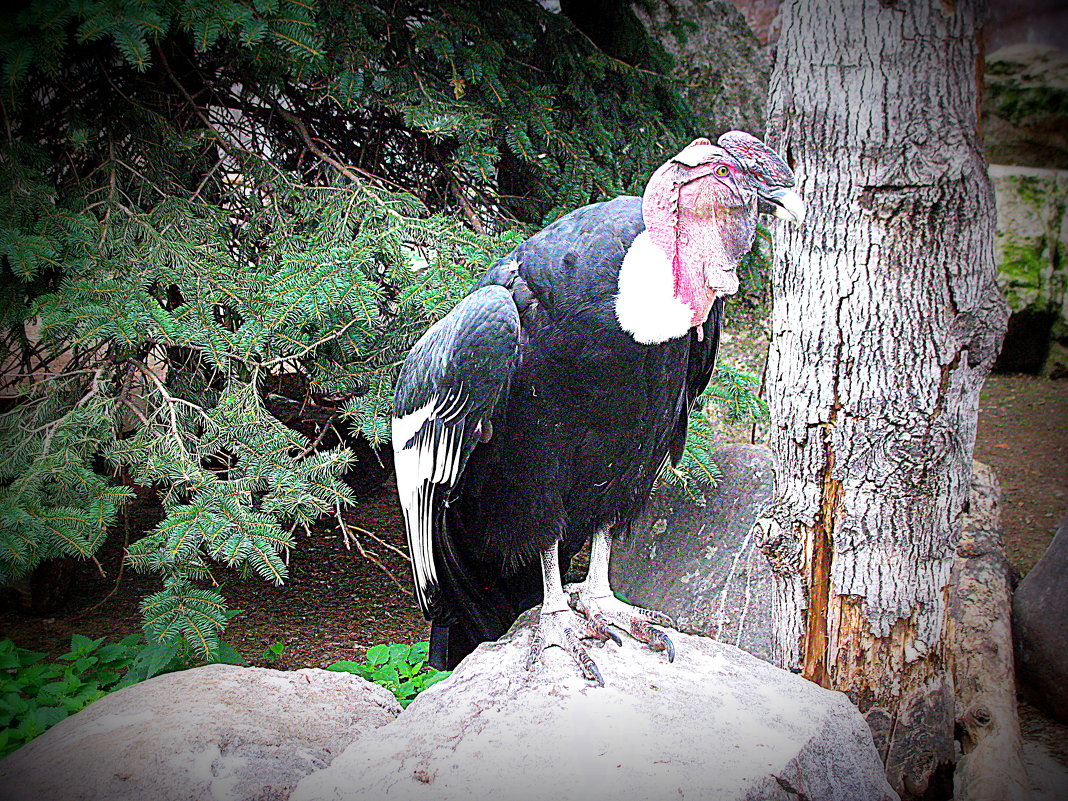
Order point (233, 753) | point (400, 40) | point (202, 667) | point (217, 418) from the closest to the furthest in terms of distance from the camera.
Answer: point (233, 753)
point (202, 667)
point (217, 418)
point (400, 40)

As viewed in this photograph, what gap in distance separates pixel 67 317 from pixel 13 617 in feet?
5.59

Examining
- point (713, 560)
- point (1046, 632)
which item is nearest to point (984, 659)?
point (1046, 632)

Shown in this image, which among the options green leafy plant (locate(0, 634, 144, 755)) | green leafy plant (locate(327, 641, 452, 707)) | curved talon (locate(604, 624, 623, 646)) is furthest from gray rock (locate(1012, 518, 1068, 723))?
green leafy plant (locate(0, 634, 144, 755))

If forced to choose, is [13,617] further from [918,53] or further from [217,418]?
[918,53]

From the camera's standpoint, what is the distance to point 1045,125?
416 centimetres

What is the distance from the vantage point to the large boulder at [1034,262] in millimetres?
5016

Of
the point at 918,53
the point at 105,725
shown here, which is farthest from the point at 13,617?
the point at 918,53

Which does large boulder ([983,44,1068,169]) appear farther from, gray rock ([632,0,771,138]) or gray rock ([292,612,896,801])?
gray rock ([292,612,896,801])

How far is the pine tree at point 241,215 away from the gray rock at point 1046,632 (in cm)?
218

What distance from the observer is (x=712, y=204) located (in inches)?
57.2

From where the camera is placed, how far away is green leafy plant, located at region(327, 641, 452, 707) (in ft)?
8.44

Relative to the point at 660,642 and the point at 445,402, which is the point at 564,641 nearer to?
the point at 660,642

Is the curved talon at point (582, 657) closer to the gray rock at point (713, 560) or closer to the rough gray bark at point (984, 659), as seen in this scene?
the gray rock at point (713, 560)

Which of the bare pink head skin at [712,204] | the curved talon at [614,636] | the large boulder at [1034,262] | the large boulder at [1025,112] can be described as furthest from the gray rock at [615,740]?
the large boulder at [1034,262]
